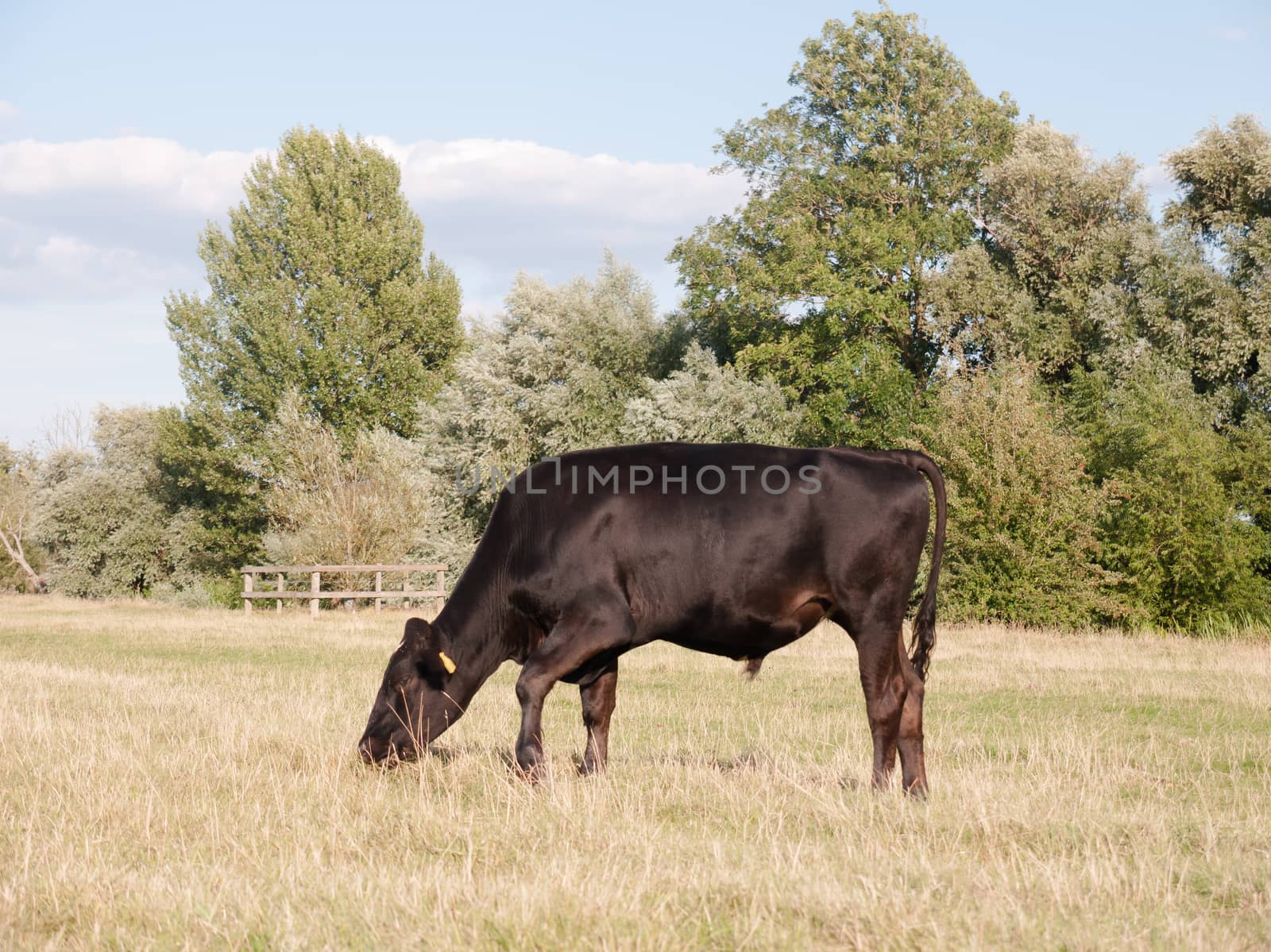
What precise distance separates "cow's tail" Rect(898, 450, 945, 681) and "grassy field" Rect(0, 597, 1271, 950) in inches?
30.9

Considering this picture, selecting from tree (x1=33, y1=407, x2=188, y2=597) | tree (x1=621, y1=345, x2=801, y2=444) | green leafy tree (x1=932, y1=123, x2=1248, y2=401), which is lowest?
tree (x1=33, y1=407, x2=188, y2=597)

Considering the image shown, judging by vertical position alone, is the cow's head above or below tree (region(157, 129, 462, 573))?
below

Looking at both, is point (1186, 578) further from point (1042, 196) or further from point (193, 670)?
point (193, 670)

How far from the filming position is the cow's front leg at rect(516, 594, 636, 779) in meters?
6.91

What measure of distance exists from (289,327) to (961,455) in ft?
84.1

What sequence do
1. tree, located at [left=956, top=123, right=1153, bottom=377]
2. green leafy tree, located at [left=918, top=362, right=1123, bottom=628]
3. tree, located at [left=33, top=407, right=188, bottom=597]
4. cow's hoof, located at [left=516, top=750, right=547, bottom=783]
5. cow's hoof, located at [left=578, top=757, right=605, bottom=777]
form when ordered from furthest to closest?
tree, located at [left=33, top=407, right=188, bottom=597] → tree, located at [left=956, top=123, right=1153, bottom=377] → green leafy tree, located at [left=918, top=362, right=1123, bottom=628] → cow's hoof, located at [left=578, top=757, right=605, bottom=777] → cow's hoof, located at [left=516, top=750, right=547, bottom=783]

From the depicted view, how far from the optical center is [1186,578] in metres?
24.3

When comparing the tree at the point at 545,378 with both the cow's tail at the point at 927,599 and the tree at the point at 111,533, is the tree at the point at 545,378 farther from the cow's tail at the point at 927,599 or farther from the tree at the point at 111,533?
the cow's tail at the point at 927,599

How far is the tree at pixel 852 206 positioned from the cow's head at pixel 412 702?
86.0 feet

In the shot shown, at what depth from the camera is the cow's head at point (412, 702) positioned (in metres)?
7.36

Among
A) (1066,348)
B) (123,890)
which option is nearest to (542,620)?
(123,890)

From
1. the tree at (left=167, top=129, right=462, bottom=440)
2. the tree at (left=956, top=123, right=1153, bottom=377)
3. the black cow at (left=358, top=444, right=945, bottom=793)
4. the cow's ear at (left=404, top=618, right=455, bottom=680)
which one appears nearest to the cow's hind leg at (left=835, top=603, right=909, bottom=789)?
the black cow at (left=358, top=444, right=945, bottom=793)

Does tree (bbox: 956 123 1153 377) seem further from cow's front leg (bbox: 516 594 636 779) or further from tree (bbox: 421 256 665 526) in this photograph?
cow's front leg (bbox: 516 594 636 779)

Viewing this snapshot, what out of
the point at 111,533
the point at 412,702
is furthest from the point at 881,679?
the point at 111,533
